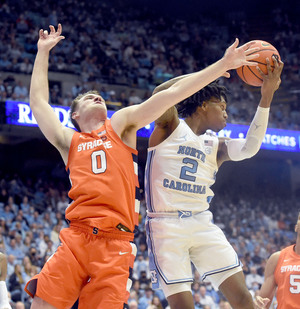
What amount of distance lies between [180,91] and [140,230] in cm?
964

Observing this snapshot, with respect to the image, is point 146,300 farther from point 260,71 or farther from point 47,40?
point 47,40

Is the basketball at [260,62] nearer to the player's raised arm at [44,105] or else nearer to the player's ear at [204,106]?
the player's ear at [204,106]

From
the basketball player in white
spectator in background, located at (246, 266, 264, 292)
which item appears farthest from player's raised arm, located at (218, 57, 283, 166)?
spectator in background, located at (246, 266, 264, 292)

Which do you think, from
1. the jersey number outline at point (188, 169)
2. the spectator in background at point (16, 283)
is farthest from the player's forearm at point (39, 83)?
the spectator in background at point (16, 283)

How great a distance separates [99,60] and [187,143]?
1317 cm

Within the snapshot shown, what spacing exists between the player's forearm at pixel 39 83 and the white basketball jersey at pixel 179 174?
3.07 ft

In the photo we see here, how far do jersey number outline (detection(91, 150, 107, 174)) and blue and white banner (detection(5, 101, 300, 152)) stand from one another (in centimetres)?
927

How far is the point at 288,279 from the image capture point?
4.63 meters

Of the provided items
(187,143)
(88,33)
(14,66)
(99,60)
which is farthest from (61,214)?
(187,143)

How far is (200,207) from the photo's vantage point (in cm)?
388

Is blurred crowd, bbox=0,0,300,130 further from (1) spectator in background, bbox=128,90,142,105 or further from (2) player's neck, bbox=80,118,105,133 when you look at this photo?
(2) player's neck, bbox=80,118,105,133

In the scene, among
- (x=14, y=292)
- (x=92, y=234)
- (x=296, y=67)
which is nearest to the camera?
(x=92, y=234)

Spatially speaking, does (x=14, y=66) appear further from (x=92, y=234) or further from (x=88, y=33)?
(x=92, y=234)

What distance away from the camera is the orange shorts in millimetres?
2928
